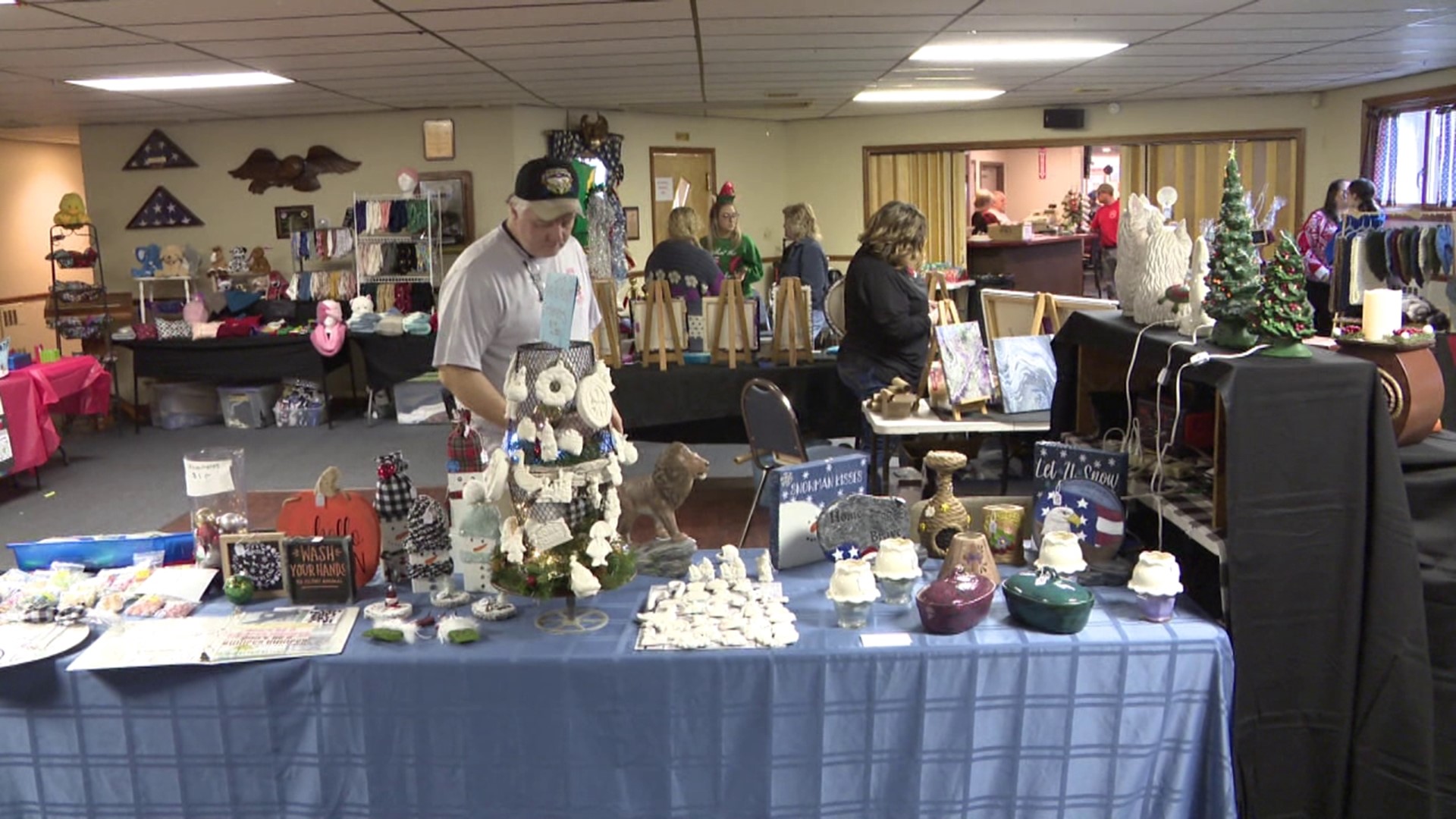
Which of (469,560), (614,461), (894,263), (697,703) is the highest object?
(894,263)

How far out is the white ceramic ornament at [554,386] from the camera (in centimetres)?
193

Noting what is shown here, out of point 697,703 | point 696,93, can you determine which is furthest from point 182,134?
point 697,703

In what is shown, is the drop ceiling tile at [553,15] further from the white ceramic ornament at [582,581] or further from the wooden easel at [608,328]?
the white ceramic ornament at [582,581]

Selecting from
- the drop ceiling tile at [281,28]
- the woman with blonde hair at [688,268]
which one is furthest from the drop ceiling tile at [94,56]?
the woman with blonde hair at [688,268]

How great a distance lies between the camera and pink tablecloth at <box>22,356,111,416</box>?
6.11 m

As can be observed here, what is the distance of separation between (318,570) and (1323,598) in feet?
6.20

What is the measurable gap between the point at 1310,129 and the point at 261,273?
8645 mm

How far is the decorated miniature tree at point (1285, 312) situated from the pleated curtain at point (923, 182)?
8457 mm

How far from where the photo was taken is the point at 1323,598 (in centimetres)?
200

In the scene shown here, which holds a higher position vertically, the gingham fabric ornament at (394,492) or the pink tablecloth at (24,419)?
the gingham fabric ornament at (394,492)

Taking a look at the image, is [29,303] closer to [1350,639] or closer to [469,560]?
[469,560]

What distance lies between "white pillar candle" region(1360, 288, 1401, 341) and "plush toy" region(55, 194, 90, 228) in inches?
321

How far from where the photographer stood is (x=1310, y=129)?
9.47 metres

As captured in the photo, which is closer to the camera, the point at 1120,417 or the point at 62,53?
the point at 1120,417
